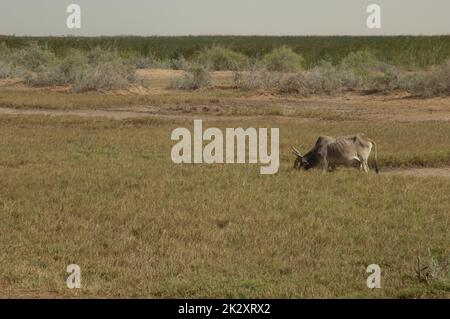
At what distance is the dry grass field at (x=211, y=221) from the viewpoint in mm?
8047

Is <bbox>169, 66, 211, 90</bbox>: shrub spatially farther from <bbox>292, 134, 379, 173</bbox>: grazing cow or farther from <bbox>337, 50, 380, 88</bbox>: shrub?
<bbox>292, 134, 379, 173</bbox>: grazing cow

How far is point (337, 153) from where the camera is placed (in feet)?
48.0

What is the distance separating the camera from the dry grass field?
8047 mm

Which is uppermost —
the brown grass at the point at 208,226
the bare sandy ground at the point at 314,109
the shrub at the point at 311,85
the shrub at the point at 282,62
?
the shrub at the point at 282,62

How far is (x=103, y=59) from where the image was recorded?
55.0 meters

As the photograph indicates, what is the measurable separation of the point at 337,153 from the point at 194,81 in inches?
1057

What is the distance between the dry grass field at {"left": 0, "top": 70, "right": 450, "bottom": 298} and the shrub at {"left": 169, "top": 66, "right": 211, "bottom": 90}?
20.4 m

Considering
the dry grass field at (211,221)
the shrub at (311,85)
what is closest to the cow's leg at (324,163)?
the dry grass field at (211,221)

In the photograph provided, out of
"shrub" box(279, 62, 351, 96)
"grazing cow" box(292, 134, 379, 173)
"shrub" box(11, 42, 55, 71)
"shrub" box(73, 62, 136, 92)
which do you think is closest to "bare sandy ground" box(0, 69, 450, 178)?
"shrub" box(279, 62, 351, 96)

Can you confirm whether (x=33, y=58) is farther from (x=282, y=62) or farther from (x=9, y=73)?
(x=282, y=62)

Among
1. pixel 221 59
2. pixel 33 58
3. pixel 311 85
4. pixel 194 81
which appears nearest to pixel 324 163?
pixel 311 85

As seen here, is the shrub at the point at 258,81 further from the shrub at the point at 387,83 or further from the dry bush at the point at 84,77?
the dry bush at the point at 84,77

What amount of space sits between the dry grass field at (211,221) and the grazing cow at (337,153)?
0.33 metres
